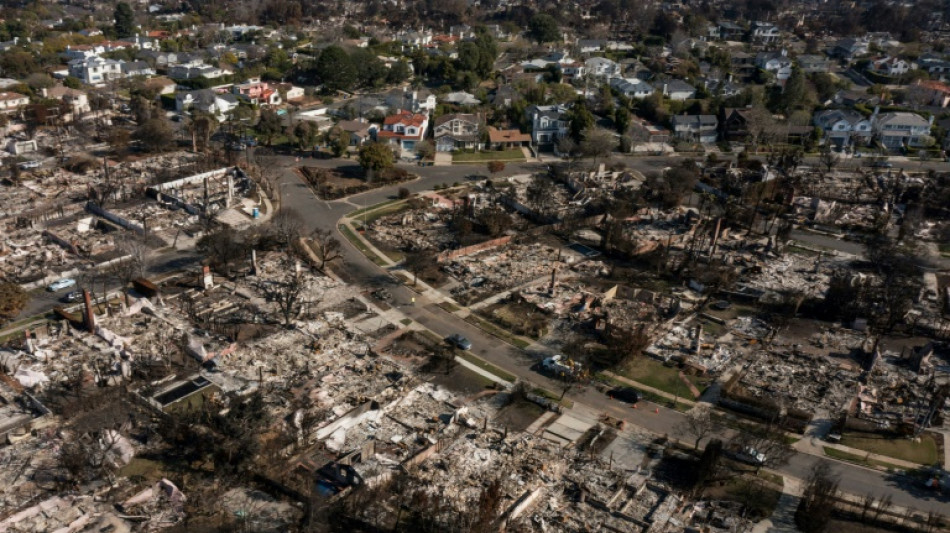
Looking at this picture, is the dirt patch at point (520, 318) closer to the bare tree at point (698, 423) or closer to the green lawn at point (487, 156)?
the bare tree at point (698, 423)

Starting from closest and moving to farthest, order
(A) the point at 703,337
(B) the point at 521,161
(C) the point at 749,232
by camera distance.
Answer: (A) the point at 703,337
(C) the point at 749,232
(B) the point at 521,161

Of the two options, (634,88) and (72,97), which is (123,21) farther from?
(634,88)

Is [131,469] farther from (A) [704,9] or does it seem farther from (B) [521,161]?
(A) [704,9]

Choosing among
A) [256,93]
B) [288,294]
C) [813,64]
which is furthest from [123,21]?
[813,64]

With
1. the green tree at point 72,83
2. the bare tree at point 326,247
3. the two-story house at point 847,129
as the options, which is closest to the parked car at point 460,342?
the bare tree at point 326,247

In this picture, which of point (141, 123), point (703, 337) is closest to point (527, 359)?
point (703, 337)

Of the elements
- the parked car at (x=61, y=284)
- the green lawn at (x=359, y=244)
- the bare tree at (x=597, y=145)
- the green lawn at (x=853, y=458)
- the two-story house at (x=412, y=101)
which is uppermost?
the bare tree at (x=597, y=145)
